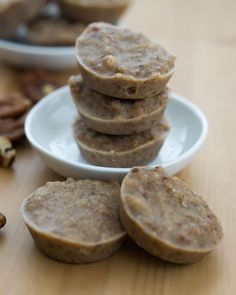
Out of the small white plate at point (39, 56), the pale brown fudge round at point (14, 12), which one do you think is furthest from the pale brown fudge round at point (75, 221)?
the pale brown fudge round at point (14, 12)

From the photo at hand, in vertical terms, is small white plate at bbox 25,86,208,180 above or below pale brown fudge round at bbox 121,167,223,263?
below

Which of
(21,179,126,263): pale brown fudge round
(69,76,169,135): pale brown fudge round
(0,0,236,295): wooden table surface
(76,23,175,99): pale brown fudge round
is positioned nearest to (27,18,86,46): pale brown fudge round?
(0,0,236,295): wooden table surface

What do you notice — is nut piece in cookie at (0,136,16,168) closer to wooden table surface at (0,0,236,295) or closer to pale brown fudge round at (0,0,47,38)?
wooden table surface at (0,0,236,295)

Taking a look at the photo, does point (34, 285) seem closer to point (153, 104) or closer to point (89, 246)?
point (89, 246)

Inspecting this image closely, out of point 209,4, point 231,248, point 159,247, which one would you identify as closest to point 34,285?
point 159,247

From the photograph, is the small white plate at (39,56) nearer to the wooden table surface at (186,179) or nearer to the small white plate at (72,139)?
the wooden table surface at (186,179)
